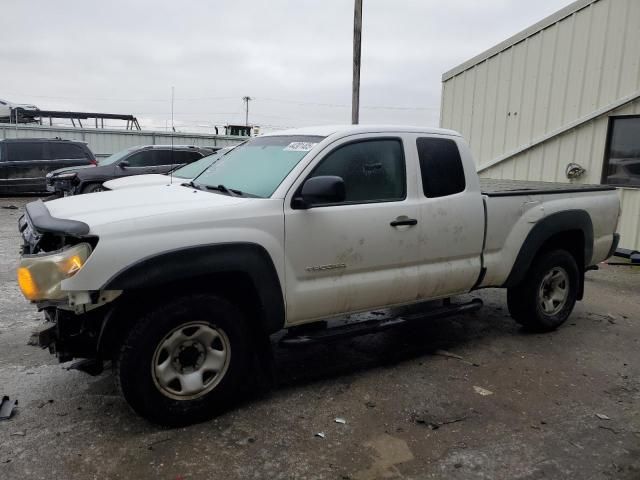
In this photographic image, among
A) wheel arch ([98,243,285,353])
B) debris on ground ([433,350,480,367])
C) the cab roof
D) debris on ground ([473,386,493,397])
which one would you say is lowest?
debris on ground ([473,386,493,397])

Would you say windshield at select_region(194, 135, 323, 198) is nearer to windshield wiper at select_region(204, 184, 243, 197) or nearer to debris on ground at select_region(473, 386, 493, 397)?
windshield wiper at select_region(204, 184, 243, 197)

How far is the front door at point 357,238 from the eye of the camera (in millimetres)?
3598

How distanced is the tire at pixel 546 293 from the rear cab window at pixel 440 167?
1.31 meters

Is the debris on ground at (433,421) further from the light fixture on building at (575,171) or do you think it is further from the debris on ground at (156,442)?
the light fixture on building at (575,171)

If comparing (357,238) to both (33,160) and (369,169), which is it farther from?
(33,160)

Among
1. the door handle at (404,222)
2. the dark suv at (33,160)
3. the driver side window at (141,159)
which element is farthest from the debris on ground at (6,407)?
the dark suv at (33,160)

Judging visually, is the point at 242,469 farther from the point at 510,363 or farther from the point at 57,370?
the point at 510,363

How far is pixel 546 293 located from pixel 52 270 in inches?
174

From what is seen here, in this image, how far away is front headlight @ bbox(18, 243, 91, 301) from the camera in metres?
2.93

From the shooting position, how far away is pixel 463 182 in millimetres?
4453

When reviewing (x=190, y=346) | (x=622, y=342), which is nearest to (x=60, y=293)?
(x=190, y=346)

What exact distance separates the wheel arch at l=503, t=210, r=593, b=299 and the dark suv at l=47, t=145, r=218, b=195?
9097 millimetres

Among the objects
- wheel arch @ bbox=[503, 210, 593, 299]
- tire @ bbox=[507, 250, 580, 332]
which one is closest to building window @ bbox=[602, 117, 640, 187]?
wheel arch @ bbox=[503, 210, 593, 299]

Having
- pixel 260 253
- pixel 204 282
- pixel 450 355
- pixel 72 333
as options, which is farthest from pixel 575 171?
pixel 72 333
